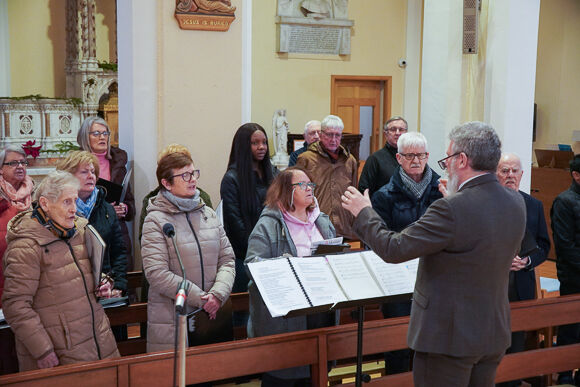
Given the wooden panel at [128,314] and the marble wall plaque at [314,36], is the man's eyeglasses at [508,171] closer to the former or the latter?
the wooden panel at [128,314]

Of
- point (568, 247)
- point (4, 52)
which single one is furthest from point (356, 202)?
point (4, 52)

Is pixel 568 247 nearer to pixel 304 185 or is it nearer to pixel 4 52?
pixel 304 185

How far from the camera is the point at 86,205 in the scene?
3805mm

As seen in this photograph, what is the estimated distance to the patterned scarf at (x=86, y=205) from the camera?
3775mm

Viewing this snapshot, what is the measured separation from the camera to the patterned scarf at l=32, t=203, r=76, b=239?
2986mm

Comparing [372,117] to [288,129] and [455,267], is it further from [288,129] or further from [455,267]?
[455,267]

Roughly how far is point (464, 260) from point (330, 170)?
265cm

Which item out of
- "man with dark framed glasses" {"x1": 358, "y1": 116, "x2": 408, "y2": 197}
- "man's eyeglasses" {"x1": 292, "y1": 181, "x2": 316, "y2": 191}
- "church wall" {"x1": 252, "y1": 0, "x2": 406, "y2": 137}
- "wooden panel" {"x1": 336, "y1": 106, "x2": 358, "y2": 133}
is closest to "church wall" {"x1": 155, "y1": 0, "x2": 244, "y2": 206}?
"man with dark framed glasses" {"x1": 358, "y1": 116, "x2": 408, "y2": 197}

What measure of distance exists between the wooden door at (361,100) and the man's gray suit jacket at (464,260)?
27.9ft

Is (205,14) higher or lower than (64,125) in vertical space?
higher

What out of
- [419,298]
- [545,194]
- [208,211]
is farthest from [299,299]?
[545,194]

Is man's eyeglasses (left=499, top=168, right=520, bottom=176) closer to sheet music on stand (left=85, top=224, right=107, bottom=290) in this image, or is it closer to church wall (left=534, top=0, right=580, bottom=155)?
sheet music on stand (left=85, top=224, right=107, bottom=290)

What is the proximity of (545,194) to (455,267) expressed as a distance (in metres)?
6.67

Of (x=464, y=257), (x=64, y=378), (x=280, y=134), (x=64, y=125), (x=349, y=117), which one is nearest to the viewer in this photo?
(x=464, y=257)
